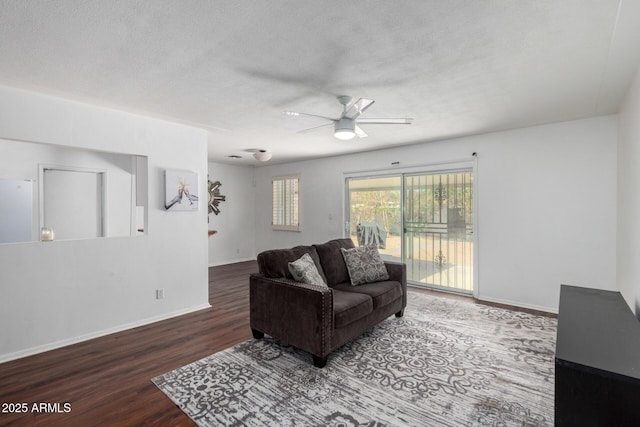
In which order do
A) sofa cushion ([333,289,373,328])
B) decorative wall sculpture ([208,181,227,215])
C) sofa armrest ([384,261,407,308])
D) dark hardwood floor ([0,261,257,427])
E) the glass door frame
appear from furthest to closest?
1. decorative wall sculpture ([208,181,227,215])
2. the glass door frame
3. sofa armrest ([384,261,407,308])
4. sofa cushion ([333,289,373,328])
5. dark hardwood floor ([0,261,257,427])

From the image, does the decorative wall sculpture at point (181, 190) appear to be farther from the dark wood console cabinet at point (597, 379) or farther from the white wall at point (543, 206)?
the dark wood console cabinet at point (597, 379)

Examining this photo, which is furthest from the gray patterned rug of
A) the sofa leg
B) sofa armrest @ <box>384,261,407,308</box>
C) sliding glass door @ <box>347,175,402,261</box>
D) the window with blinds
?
the window with blinds

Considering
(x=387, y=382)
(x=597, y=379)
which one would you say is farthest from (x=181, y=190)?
(x=597, y=379)

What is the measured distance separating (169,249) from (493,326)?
394 centimetres

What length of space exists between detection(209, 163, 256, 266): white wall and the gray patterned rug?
4.48 m

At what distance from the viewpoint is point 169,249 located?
3.79 meters

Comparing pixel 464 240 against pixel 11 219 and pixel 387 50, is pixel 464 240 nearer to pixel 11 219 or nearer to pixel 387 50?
pixel 387 50

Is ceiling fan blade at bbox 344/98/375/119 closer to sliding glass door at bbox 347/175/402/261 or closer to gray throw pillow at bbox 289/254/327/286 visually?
gray throw pillow at bbox 289/254/327/286

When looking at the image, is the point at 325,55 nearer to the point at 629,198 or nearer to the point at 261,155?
the point at 629,198

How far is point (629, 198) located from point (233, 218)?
6842 mm

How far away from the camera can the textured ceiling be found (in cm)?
166

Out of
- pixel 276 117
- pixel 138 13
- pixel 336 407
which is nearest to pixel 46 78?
pixel 138 13

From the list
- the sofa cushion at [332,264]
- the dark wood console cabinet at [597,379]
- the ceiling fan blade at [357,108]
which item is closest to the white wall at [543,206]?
the sofa cushion at [332,264]

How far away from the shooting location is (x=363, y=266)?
358cm
